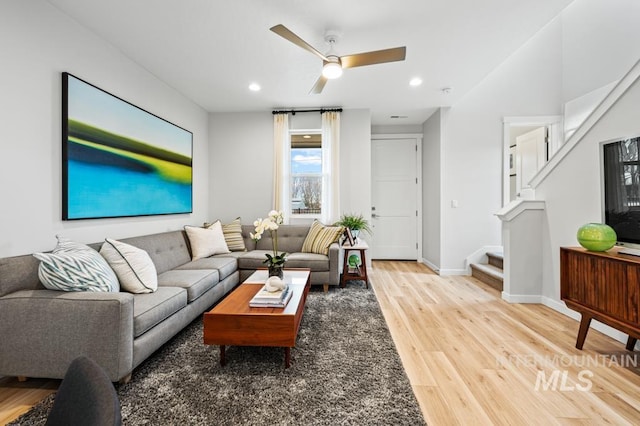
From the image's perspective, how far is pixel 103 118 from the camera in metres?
2.58

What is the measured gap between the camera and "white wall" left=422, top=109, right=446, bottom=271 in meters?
4.68

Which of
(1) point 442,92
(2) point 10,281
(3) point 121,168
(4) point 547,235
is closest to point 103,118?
(3) point 121,168

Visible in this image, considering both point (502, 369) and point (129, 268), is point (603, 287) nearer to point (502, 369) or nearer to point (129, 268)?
point (502, 369)

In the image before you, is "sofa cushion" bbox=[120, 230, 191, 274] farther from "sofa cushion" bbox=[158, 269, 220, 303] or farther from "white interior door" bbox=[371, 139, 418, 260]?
"white interior door" bbox=[371, 139, 418, 260]

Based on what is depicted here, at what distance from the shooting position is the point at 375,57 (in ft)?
8.05

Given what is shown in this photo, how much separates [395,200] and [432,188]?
0.82m

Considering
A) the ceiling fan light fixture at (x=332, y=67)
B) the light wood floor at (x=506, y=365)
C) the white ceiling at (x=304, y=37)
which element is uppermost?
the white ceiling at (x=304, y=37)

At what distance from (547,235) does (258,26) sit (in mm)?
3718

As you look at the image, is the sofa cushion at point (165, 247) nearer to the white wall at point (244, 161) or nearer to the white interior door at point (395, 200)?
the white wall at point (244, 161)

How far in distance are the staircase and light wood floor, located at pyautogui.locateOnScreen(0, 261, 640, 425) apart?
625 millimetres

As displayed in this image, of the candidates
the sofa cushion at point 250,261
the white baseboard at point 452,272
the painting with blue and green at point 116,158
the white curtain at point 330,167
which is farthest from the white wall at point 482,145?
the painting with blue and green at point 116,158

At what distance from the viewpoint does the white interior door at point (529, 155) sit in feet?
15.2

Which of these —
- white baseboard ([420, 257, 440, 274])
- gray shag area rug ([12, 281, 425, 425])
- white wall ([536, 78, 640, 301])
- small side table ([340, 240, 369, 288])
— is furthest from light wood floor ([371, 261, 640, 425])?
white baseboard ([420, 257, 440, 274])

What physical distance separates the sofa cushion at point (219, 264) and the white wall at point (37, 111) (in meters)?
0.89
